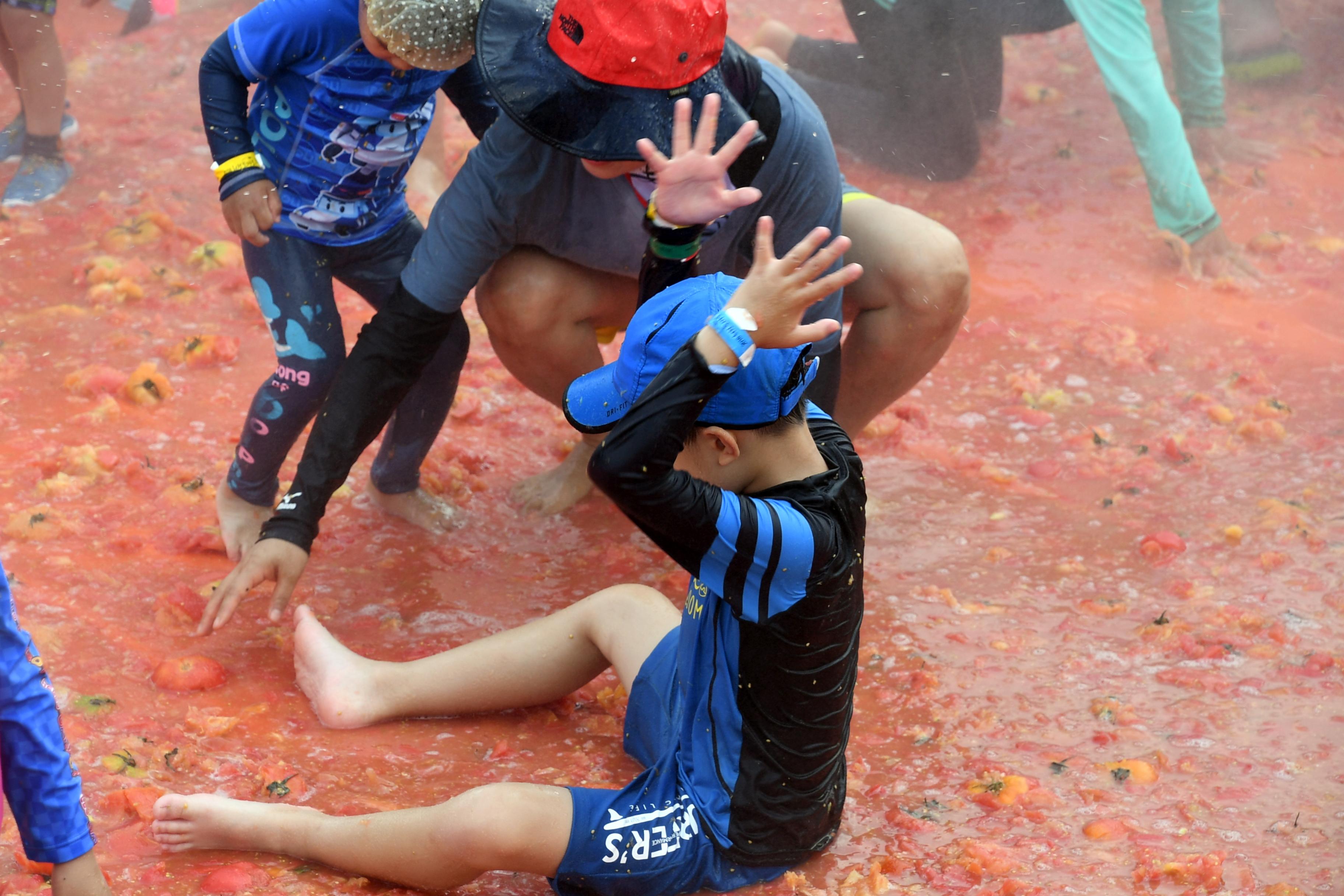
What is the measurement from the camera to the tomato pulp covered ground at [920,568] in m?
1.83

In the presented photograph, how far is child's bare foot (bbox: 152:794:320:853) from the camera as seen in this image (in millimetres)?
1662

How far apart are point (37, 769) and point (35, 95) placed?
3283 mm

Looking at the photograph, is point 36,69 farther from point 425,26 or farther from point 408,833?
point 408,833

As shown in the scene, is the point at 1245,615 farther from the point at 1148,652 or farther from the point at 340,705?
the point at 340,705

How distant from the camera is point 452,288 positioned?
7.03 feet

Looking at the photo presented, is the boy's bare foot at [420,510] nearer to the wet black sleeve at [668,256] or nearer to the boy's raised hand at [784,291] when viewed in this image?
the wet black sleeve at [668,256]

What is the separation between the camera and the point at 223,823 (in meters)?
1.67

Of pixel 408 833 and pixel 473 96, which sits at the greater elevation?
pixel 473 96

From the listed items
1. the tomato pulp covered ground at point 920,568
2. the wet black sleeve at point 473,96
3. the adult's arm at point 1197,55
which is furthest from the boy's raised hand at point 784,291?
the adult's arm at point 1197,55

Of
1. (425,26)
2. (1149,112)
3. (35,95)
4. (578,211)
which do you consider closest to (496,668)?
(578,211)

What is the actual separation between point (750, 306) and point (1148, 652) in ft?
4.20

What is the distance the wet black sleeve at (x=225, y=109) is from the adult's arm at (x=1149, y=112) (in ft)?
9.95

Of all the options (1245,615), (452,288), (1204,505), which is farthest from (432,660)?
(1204,505)

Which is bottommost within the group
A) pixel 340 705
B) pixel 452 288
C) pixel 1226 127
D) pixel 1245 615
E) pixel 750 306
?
pixel 1226 127
